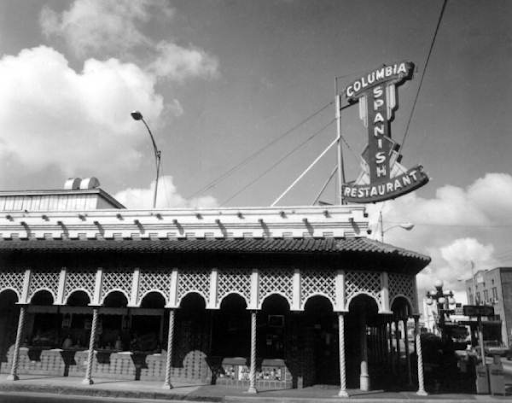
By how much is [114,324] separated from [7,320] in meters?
5.38

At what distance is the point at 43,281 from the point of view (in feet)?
61.9

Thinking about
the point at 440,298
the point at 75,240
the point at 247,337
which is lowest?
the point at 247,337

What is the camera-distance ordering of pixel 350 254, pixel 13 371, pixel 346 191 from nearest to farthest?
pixel 350 254 < pixel 13 371 < pixel 346 191

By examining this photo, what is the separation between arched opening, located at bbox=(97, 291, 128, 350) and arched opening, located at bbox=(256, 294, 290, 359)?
5.98 metres

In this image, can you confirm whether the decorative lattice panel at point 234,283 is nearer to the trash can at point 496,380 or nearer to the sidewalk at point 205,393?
the sidewalk at point 205,393

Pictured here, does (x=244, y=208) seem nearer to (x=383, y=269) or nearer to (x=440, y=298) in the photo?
(x=383, y=269)

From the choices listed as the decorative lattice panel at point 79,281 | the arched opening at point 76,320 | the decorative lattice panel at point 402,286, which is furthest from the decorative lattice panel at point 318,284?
the arched opening at point 76,320

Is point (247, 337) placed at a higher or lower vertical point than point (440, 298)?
lower

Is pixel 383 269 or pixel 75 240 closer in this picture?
pixel 383 269

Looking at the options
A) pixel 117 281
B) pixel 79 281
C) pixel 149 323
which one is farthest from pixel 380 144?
pixel 79 281

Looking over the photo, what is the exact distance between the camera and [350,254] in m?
16.7

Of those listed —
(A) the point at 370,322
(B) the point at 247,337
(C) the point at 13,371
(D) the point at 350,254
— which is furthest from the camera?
(A) the point at 370,322

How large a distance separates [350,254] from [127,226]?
36.9 ft

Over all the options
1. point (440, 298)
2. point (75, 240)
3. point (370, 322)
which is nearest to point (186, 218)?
point (75, 240)
